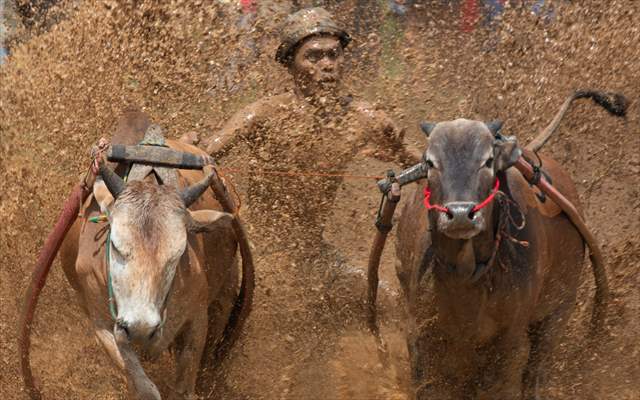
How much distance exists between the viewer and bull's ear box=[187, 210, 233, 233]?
482 cm

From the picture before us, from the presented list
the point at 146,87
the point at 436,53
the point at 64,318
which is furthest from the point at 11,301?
the point at 436,53

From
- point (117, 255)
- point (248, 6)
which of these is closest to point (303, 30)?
point (248, 6)

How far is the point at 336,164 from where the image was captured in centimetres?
738

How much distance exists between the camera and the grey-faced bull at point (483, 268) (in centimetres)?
494

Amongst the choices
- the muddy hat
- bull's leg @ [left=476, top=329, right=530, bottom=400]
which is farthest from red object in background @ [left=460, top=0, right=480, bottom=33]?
bull's leg @ [left=476, top=329, right=530, bottom=400]

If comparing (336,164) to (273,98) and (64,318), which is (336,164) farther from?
(64,318)

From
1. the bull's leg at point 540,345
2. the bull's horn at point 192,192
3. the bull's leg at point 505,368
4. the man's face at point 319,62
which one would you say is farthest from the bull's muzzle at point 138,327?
the man's face at point 319,62

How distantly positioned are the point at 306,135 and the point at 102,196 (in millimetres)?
2559

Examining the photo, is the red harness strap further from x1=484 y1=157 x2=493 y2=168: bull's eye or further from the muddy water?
the muddy water

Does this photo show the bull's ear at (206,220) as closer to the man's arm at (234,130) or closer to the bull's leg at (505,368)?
the bull's leg at (505,368)

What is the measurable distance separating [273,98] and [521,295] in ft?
8.13

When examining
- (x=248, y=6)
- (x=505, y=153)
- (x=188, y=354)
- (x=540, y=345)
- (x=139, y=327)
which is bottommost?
(x=540, y=345)

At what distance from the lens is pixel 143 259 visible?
4.49 m

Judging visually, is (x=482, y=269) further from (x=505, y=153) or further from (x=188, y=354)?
(x=188, y=354)
